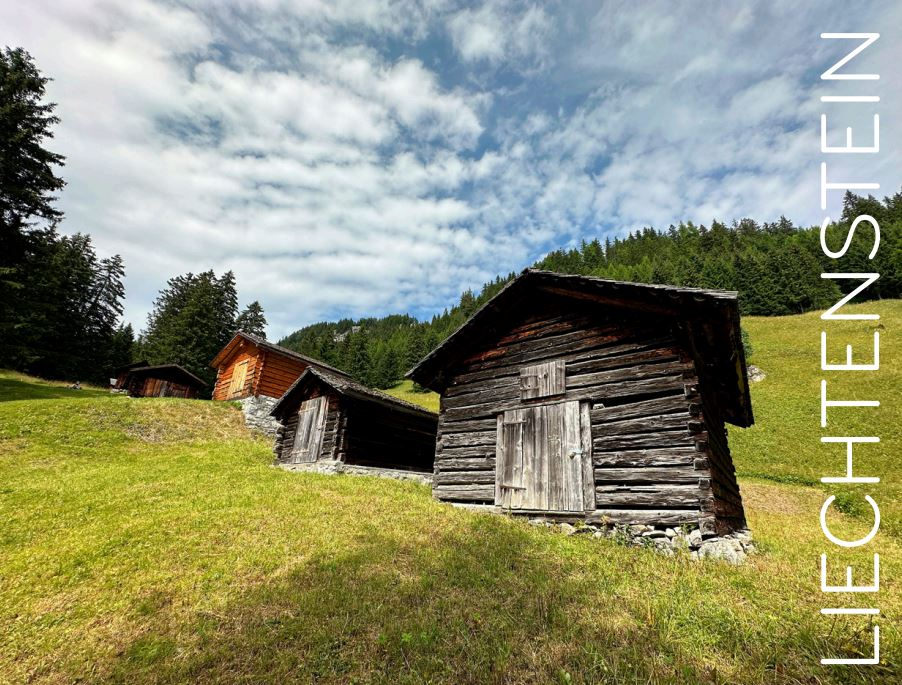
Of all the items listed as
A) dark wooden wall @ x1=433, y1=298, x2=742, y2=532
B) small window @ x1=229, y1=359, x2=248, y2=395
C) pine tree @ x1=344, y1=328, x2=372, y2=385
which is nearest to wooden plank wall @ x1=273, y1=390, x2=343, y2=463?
dark wooden wall @ x1=433, y1=298, x2=742, y2=532

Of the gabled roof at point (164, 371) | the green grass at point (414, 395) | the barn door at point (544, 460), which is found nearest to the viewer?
the barn door at point (544, 460)

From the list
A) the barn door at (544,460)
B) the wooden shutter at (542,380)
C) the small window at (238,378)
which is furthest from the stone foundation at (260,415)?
the wooden shutter at (542,380)

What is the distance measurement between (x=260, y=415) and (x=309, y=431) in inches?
482

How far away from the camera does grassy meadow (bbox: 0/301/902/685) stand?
168 inches

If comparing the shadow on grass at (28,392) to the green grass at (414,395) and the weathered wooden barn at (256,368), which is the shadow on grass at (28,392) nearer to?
the weathered wooden barn at (256,368)

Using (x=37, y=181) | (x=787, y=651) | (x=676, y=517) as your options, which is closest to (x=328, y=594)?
(x=787, y=651)

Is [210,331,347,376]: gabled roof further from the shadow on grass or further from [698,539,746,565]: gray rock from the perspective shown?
[698,539,746,565]: gray rock

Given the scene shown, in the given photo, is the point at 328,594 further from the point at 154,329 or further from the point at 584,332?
the point at 154,329

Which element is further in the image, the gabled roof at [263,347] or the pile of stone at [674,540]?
the gabled roof at [263,347]

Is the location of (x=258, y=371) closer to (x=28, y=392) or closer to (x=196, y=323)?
(x=28, y=392)

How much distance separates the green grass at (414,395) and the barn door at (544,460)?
40680 mm

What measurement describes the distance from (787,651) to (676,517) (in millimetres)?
4099

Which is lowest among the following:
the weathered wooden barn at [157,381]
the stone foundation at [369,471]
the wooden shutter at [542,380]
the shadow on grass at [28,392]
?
the stone foundation at [369,471]

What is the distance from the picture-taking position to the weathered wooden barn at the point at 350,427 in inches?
739
